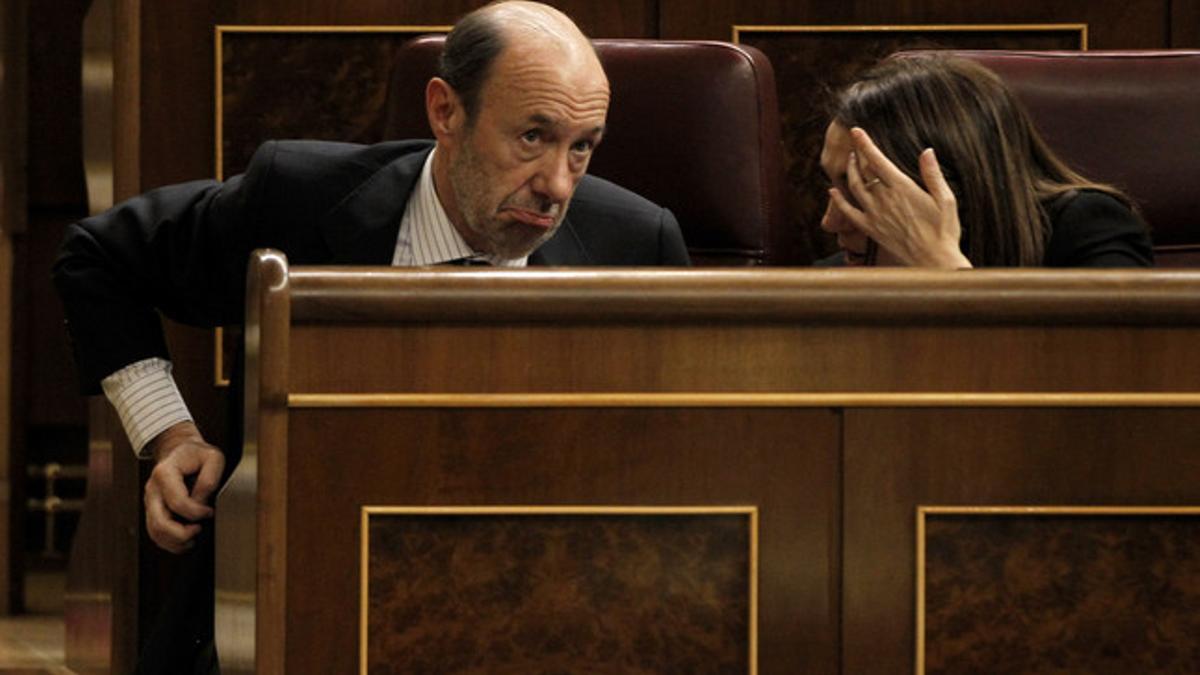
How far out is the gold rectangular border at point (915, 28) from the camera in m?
1.58

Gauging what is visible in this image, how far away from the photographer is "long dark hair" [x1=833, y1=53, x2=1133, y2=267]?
1.26 m

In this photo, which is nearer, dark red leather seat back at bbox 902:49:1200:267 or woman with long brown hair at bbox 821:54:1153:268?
woman with long brown hair at bbox 821:54:1153:268

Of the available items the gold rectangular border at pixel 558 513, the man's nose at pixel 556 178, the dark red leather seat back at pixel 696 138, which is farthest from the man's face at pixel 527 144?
the gold rectangular border at pixel 558 513

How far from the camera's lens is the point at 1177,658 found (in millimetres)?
915

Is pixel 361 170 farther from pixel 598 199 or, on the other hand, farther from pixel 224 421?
pixel 224 421

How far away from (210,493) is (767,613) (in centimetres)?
37

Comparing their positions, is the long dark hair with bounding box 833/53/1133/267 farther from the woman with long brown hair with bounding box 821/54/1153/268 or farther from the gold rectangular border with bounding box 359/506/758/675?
the gold rectangular border with bounding box 359/506/758/675

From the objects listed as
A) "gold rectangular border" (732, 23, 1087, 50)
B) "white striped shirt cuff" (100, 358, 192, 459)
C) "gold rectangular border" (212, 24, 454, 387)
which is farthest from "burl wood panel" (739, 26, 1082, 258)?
"white striped shirt cuff" (100, 358, 192, 459)

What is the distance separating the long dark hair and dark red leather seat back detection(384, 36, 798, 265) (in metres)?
0.08

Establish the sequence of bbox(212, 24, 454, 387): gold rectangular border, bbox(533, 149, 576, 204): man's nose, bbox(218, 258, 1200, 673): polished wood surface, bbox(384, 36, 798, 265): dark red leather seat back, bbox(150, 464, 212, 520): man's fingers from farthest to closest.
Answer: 1. bbox(212, 24, 454, 387): gold rectangular border
2. bbox(384, 36, 798, 265): dark red leather seat back
3. bbox(533, 149, 576, 204): man's nose
4. bbox(150, 464, 212, 520): man's fingers
5. bbox(218, 258, 1200, 673): polished wood surface

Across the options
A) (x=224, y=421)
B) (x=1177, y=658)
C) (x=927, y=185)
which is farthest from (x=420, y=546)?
(x=224, y=421)

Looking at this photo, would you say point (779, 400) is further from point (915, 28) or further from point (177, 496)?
point (915, 28)

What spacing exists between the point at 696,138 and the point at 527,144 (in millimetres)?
169

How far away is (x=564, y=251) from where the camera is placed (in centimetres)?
127
